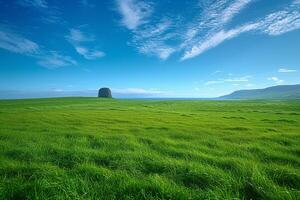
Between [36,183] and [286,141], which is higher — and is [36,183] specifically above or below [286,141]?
above

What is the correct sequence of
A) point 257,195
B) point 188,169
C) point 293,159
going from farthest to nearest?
point 293,159
point 188,169
point 257,195

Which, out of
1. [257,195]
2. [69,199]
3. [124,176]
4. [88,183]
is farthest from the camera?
[124,176]

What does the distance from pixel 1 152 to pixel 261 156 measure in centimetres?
1135

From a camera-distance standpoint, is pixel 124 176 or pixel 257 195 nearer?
pixel 257 195

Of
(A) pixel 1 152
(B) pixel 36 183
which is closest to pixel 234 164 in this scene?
(B) pixel 36 183

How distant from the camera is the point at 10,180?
17.5 ft

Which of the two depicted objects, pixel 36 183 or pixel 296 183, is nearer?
pixel 36 183

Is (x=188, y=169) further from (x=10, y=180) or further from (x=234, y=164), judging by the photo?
(x=10, y=180)

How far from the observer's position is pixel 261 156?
807 cm

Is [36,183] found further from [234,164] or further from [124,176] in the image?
[234,164]

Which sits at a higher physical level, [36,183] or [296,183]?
[36,183]

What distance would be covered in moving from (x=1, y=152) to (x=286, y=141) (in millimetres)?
14903

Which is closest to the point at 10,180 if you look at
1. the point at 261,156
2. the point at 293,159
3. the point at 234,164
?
the point at 234,164

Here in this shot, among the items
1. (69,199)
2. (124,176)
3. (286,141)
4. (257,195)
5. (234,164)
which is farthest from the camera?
(286,141)
